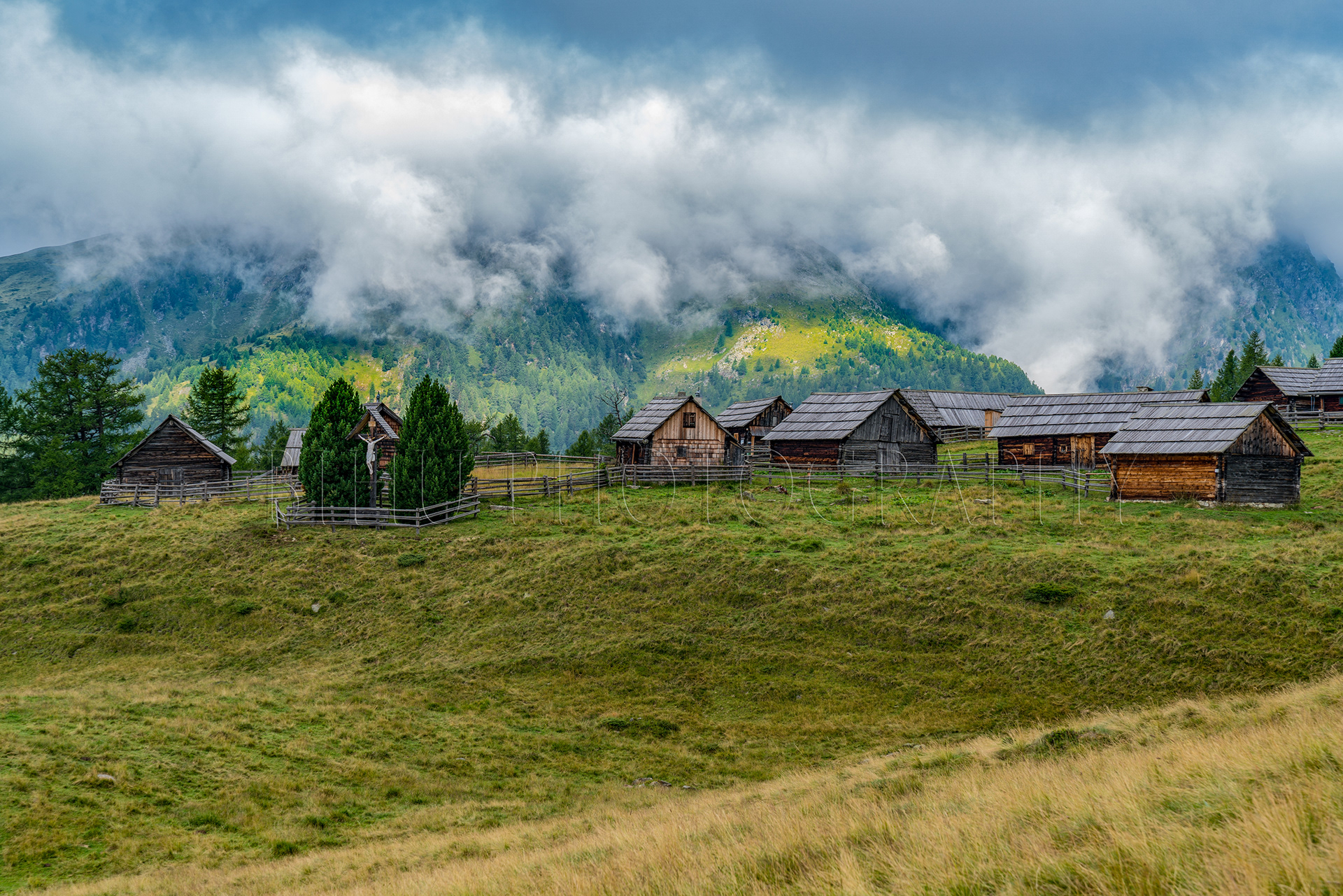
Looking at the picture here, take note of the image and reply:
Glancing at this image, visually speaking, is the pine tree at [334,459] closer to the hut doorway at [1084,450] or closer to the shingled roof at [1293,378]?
the hut doorway at [1084,450]

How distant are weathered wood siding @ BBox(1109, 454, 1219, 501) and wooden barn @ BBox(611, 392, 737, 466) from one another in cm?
2637

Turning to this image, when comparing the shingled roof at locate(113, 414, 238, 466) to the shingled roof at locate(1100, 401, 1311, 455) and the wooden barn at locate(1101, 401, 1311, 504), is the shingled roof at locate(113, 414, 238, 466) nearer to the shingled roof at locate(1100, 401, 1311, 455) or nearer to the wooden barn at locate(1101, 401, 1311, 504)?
the wooden barn at locate(1101, 401, 1311, 504)

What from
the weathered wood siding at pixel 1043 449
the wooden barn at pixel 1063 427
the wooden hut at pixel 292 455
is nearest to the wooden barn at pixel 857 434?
the weathered wood siding at pixel 1043 449

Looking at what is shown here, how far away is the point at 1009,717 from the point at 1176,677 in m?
4.73

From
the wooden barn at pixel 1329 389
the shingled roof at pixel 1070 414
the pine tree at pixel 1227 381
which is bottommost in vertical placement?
the shingled roof at pixel 1070 414

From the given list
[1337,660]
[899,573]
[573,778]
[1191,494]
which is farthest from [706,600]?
[1191,494]

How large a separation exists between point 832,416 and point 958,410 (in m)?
28.4

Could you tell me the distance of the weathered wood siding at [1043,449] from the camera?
5094 centimetres

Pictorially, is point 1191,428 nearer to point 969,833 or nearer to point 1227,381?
point 969,833

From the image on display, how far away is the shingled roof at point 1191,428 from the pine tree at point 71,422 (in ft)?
245

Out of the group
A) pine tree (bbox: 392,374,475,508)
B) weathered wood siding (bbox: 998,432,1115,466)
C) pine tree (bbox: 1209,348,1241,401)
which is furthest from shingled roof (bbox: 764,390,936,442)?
pine tree (bbox: 1209,348,1241,401)

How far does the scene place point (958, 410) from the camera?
81000 mm

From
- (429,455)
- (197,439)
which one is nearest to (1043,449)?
(429,455)

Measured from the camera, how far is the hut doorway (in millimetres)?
51094
